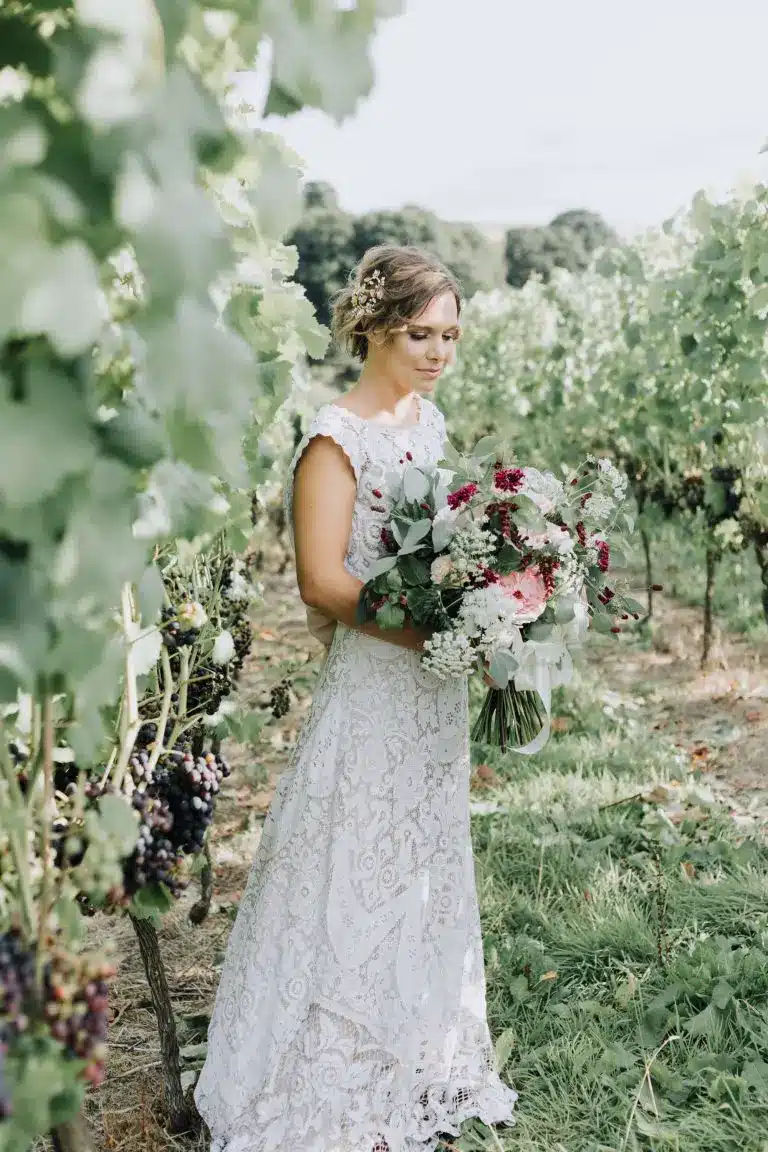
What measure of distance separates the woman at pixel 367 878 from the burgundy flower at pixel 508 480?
11.9 inches

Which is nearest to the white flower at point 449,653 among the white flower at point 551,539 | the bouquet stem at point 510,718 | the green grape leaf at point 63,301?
the white flower at point 551,539

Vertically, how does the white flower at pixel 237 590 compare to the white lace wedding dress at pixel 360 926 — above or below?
above

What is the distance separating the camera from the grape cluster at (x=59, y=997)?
38.5 inches

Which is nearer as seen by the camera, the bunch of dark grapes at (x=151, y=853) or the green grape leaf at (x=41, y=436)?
the green grape leaf at (x=41, y=436)

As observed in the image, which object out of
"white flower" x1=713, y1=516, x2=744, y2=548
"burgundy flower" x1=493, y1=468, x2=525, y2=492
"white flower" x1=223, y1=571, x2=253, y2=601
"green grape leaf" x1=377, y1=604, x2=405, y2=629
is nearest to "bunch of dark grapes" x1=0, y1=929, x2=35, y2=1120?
"green grape leaf" x1=377, y1=604, x2=405, y2=629

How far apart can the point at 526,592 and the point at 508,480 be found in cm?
22

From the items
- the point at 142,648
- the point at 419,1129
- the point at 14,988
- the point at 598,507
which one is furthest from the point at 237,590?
the point at 14,988

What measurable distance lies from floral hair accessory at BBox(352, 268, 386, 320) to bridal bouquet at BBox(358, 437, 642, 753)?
37 centimetres

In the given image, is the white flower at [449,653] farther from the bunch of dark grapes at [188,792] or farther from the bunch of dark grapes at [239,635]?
the bunch of dark grapes at [239,635]

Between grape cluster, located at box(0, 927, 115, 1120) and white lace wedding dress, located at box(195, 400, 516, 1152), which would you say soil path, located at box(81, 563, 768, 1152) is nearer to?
white lace wedding dress, located at box(195, 400, 516, 1152)

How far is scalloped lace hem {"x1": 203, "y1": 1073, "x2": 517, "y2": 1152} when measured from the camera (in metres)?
2.09

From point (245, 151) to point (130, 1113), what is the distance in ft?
7.45

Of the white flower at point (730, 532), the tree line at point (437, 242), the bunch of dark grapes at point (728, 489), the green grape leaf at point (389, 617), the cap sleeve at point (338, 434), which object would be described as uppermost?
the tree line at point (437, 242)

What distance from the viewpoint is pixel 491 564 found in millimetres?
1863
